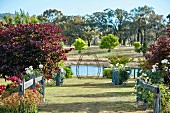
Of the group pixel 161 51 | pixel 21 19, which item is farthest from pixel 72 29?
pixel 161 51

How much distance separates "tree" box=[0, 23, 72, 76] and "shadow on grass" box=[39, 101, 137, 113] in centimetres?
437

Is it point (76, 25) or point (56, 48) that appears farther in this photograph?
point (76, 25)

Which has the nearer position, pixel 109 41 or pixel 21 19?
pixel 21 19

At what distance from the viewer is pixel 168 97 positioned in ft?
32.4

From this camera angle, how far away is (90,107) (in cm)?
1141

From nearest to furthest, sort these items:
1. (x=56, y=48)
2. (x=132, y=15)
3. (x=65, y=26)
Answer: (x=56, y=48) → (x=65, y=26) → (x=132, y=15)

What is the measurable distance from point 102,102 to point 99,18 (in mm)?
79827

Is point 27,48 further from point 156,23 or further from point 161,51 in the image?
point 156,23

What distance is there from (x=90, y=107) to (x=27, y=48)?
586 centimetres

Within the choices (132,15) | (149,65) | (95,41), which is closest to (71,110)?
(149,65)

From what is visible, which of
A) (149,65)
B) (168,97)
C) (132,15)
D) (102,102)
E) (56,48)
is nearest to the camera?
(168,97)

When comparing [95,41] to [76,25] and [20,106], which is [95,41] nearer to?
[76,25]

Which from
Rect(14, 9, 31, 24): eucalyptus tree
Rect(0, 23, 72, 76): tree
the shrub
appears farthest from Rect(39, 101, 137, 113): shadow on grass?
Rect(14, 9, 31, 24): eucalyptus tree

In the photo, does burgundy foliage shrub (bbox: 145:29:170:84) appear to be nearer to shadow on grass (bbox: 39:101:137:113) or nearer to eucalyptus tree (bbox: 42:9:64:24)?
shadow on grass (bbox: 39:101:137:113)
